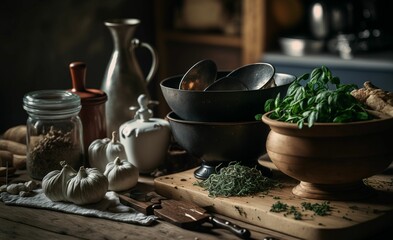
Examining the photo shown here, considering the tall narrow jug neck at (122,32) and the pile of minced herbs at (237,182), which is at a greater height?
the tall narrow jug neck at (122,32)

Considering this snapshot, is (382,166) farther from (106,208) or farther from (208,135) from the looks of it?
(106,208)

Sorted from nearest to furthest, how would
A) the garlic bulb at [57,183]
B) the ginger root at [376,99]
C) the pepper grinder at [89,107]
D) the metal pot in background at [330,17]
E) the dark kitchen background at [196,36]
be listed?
the ginger root at [376,99]
the garlic bulb at [57,183]
the pepper grinder at [89,107]
the dark kitchen background at [196,36]
the metal pot in background at [330,17]

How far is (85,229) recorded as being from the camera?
1.46 meters

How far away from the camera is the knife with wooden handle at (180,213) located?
1413 mm

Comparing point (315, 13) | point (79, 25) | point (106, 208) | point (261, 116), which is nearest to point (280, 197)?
point (261, 116)

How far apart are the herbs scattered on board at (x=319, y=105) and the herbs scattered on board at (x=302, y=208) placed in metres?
0.18

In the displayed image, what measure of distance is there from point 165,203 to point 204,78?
410 millimetres

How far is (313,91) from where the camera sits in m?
1.50

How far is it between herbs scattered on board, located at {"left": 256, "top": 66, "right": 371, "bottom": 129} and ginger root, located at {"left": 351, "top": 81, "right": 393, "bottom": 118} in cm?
4

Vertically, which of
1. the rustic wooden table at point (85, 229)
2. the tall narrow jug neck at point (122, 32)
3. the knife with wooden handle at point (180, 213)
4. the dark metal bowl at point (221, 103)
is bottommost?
the rustic wooden table at point (85, 229)

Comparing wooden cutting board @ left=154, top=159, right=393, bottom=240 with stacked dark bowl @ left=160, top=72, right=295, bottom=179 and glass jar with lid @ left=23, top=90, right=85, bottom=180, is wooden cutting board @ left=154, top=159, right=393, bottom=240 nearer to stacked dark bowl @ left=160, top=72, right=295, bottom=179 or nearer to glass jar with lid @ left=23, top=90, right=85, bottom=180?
stacked dark bowl @ left=160, top=72, right=295, bottom=179

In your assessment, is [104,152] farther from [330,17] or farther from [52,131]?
[330,17]

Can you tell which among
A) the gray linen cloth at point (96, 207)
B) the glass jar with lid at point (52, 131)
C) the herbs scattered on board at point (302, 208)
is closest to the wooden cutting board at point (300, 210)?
→ the herbs scattered on board at point (302, 208)

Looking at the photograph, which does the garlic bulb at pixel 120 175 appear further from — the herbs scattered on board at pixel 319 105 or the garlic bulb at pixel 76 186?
the herbs scattered on board at pixel 319 105
